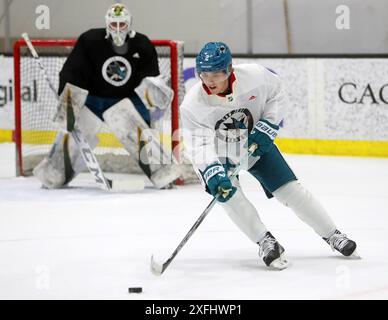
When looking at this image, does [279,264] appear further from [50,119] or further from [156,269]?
[50,119]

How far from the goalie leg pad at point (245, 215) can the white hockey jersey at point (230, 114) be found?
0.15 metres

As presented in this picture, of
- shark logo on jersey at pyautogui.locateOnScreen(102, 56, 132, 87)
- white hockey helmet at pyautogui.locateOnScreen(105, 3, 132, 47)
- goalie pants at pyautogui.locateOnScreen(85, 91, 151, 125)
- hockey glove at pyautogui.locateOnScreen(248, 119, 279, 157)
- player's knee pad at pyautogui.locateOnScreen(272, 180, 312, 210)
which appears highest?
white hockey helmet at pyautogui.locateOnScreen(105, 3, 132, 47)

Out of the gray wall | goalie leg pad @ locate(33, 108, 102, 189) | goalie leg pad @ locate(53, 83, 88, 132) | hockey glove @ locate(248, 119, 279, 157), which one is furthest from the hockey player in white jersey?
the gray wall

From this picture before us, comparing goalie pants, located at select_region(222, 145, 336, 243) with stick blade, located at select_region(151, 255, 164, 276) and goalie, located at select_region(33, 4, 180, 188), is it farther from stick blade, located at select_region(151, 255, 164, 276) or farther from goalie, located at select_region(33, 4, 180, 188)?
goalie, located at select_region(33, 4, 180, 188)

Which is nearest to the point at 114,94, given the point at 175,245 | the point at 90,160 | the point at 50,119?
the point at 90,160

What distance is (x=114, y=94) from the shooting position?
21.0 feet

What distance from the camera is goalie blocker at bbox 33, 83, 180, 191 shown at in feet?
20.8

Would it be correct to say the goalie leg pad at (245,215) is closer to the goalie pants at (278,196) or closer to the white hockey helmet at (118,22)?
the goalie pants at (278,196)

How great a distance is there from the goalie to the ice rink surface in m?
0.19

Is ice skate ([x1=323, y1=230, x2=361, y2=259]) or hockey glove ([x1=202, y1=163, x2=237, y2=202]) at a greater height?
hockey glove ([x1=202, y1=163, x2=237, y2=202])

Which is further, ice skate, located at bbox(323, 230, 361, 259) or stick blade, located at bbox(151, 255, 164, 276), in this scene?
ice skate, located at bbox(323, 230, 361, 259)

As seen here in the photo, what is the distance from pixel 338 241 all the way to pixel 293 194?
9.8 inches
